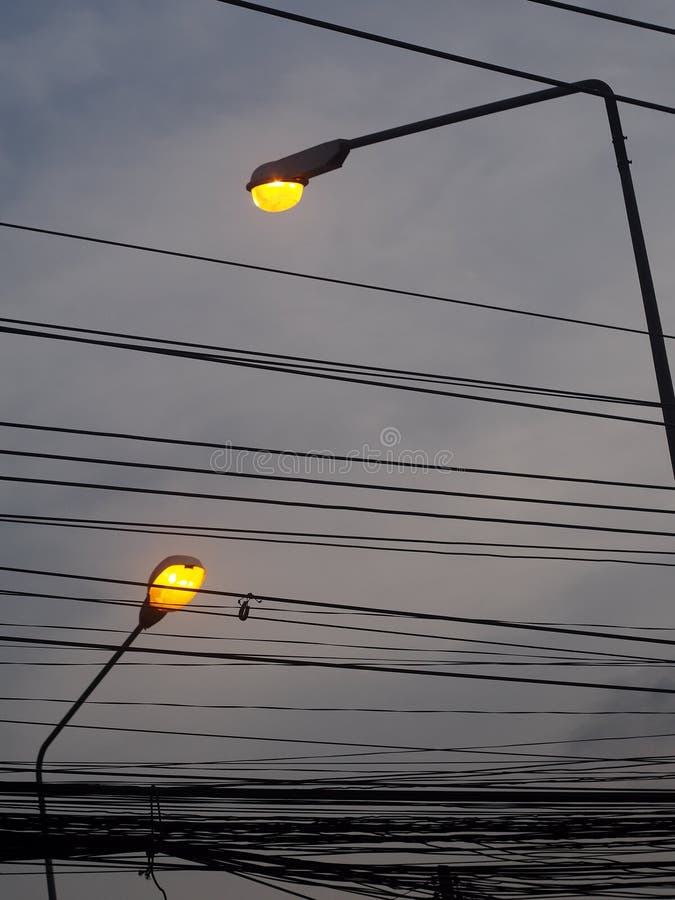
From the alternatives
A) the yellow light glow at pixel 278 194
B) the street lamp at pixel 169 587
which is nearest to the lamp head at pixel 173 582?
the street lamp at pixel 169 587

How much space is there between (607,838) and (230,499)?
4499 mm

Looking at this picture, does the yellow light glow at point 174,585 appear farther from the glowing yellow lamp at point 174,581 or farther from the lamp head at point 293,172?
the lamp head at point 293,172

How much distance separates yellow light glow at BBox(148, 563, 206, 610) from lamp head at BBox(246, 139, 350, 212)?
9.45ft

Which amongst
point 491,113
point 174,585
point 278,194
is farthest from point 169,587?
point 491,113

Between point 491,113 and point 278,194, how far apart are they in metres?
1.50

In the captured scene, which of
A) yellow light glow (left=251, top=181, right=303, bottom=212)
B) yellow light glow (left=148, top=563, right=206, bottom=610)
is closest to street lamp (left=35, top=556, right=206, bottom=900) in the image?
yellow light glow (left=148, top=563, right=206, bottom=610)

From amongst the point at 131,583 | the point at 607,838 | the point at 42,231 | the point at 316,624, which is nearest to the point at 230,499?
the point at 131,583

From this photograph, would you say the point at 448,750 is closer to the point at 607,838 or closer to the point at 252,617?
the point at 607,838

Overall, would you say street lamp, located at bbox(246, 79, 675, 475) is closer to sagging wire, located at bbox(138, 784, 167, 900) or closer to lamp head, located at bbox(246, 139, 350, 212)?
lamp head, located at bbox(246, 139, 350, 212)

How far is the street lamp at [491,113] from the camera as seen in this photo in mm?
6941

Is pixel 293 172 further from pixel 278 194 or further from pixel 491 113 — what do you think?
pixel 491 113

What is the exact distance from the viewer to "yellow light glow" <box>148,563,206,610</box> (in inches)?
325

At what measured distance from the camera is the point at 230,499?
24.8 feet

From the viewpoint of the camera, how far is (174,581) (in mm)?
8281
